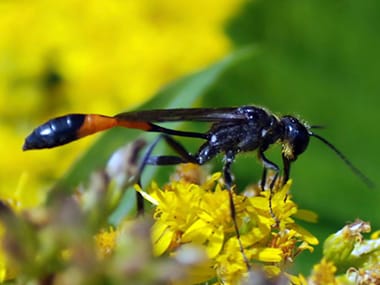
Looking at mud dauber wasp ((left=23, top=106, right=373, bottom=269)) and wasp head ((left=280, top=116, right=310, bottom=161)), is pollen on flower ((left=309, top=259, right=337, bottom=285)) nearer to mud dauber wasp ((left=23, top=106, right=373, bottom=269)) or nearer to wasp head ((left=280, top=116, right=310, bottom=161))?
mud dauber wasp ((left=23, top=106, right=373, bottom=269))

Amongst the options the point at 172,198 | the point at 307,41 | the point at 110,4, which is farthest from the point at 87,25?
the point at 172,198

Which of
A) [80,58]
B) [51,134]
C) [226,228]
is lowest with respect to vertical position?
[226,228]

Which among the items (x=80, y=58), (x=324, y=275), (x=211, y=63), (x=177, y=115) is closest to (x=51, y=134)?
(x=177, y=115)

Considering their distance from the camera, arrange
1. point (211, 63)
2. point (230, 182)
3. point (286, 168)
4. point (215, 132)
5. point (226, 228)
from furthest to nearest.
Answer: point (211, 63)
point (215, 132)
point (286, 168)
point (230, 182)
point (226, 228)

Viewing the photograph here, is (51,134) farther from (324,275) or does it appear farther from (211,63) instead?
(211,63)

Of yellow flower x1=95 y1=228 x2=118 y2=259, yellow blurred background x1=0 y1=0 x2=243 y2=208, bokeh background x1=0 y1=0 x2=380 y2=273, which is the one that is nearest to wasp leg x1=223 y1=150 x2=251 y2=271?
yellow flower x1=95 y1=228 x2=118 y2=259

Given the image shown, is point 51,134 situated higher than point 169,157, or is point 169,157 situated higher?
point 51,134

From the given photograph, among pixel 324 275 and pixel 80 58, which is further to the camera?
pixel 80 58
